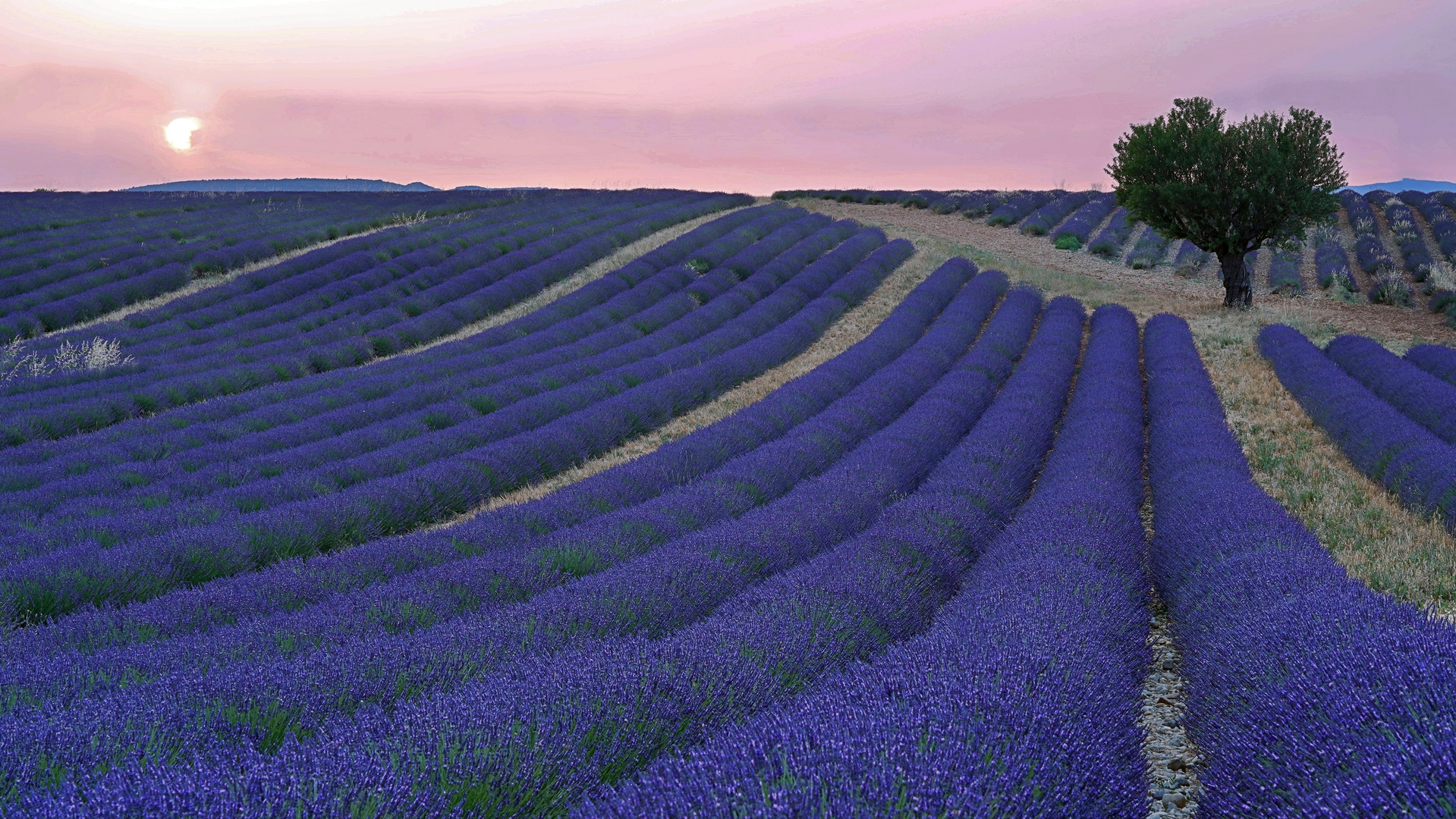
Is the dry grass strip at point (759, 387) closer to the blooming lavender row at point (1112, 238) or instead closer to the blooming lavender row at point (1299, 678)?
the blooming lavender row at point (1299, 678)

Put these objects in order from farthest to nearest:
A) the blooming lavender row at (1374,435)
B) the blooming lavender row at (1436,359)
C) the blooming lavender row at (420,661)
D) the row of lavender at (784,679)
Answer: the blooming lavender row at (1436,359)
the blooming lavender row at (1374,435)
the blooming lavender row at (420,661)
the row of lavender at (784,679)

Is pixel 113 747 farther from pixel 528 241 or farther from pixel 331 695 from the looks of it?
pixel 528 241

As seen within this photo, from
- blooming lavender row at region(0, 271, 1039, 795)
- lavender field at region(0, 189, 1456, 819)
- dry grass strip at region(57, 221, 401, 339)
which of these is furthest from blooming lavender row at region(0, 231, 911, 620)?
dry grass strip at region(57, 221, 401, 339)

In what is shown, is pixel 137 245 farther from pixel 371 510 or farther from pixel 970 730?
pixel 970 730

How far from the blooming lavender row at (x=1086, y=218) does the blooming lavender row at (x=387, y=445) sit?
1521 centimetres

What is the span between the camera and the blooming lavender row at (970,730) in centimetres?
177

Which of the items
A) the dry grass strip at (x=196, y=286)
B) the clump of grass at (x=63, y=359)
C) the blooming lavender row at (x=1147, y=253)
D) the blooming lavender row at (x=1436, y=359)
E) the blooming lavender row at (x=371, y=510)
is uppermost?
the blooming lavender row at (x=1147, y=253)

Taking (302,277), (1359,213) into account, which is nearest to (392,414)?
(302,277)

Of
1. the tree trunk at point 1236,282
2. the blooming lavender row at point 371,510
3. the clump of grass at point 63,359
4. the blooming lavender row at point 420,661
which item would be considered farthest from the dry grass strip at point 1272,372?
the clump of grass at point 63,359

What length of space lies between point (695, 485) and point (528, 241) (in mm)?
15784

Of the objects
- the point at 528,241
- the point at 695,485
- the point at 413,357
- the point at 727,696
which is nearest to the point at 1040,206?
the point at 528,241

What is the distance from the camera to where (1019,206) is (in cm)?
3353

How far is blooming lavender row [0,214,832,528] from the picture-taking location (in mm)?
6848

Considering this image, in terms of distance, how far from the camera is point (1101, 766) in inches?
89.0
